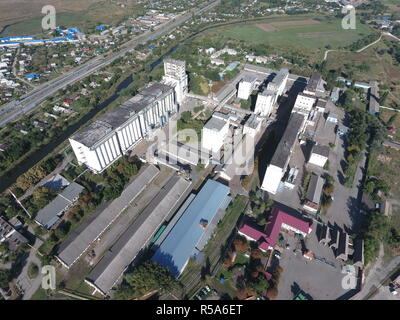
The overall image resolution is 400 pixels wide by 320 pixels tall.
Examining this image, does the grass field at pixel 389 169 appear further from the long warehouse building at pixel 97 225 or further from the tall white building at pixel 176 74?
the tall white building at pixel 176 74

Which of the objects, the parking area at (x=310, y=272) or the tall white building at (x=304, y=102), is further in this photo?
the tall white building at (x=304, y=102)

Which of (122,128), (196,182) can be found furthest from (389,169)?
(122,128)

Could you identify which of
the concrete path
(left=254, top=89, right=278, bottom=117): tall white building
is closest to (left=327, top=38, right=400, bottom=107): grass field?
(left=254, top=89, right=278, bottom=117): tall white building

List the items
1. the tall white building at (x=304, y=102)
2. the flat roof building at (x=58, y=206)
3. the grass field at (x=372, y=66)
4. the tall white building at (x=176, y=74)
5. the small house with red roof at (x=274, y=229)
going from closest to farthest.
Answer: the small house with red roof at (x=274, y=229) → the flat roof building at (x=58, y=206) → the tall white building at (x=304, y=102) → the tall white building at (x=176, y=74) → the grass field at (x=372, y=66)

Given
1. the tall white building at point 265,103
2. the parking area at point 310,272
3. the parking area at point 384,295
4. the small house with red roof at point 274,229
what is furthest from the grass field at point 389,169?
the tall white building at point 265,103

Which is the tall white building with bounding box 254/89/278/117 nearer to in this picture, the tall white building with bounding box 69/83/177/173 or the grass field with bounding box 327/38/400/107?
the tall white building with bounding box 69/83/177/173

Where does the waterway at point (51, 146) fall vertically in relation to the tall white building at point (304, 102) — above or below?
below

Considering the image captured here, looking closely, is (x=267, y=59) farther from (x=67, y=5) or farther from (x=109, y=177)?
(x=67, y=5)
